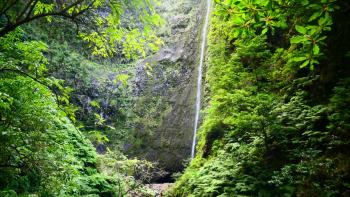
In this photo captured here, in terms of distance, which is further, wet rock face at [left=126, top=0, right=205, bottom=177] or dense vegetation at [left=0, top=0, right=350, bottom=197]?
wet rock face at [left=126, top=0, right=205, bottom=177]

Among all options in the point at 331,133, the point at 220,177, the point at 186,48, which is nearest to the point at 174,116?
the point at 186,48

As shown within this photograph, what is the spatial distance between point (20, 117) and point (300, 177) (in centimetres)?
412

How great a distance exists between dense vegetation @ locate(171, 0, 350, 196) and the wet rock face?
8466mm

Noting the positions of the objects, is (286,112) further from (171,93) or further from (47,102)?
(171,93)

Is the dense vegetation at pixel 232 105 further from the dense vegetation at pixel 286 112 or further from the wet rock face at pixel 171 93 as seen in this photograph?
the wet rock face at pixel 171 93

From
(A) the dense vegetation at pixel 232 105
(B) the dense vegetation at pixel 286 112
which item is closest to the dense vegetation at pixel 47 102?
(A) the dense vegetation at pixel 232 105

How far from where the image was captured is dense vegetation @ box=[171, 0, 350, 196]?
10.8ft

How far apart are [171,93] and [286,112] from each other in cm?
1223

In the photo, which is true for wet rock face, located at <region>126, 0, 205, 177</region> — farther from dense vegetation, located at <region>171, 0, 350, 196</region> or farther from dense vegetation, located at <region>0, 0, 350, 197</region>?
dense vegetation, located at <region>171, 0, 350, 196</region>

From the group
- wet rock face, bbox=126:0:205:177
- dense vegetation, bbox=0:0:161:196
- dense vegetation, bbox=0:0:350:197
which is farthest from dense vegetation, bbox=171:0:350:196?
wet rock face, bbox=126:0:205:177

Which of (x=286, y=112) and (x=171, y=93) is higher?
(x=171, y=93)

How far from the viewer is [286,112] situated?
198 inches

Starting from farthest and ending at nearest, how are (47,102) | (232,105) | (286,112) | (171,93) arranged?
(171,93)
(232,105)
(286,112)
(47,102)

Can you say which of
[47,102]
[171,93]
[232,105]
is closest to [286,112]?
[232,105]
